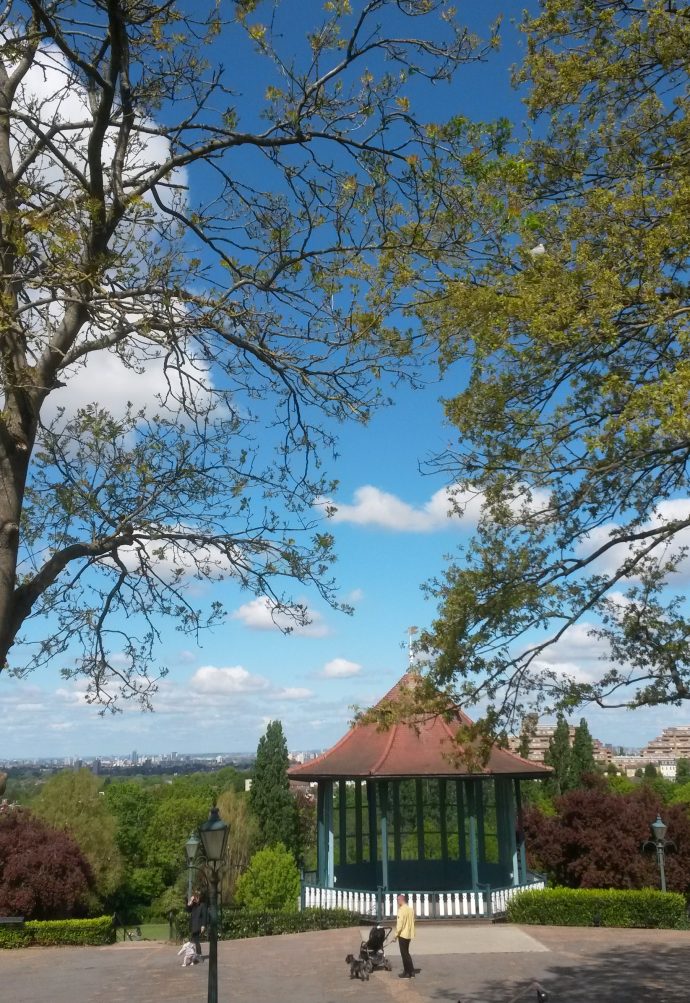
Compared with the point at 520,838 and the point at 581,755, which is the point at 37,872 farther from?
the point at 581,755

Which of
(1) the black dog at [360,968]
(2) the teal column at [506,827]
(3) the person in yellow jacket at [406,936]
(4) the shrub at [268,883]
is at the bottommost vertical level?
(4) the shrub at [268,883]

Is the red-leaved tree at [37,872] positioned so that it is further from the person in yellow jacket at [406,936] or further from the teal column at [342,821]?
the person in yellow jacket at [406,936]

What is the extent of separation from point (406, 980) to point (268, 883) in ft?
64.2

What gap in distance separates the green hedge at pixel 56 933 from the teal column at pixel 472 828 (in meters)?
8.73

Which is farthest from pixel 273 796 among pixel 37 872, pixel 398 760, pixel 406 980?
pixel 406 980

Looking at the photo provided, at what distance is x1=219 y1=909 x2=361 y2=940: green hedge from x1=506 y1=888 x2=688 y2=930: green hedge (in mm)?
3420

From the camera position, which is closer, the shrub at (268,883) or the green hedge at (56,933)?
the green hedge at (56,933)

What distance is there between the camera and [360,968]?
42.0 ft

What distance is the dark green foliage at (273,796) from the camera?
4181 centimetres

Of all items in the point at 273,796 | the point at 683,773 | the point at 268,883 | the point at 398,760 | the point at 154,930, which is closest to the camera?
the point at 398,760

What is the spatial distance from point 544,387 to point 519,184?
1.87m

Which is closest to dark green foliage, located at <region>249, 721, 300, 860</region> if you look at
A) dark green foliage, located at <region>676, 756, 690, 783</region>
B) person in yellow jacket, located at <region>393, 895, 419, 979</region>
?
person in yellow jacket, located at <region>393, 895, 419, 979</region>

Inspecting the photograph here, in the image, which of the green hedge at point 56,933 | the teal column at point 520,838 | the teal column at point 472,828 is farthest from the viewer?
the green hedge at point 56,933

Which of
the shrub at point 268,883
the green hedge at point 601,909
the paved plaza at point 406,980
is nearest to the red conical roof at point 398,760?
the green hedge at point 601,909
